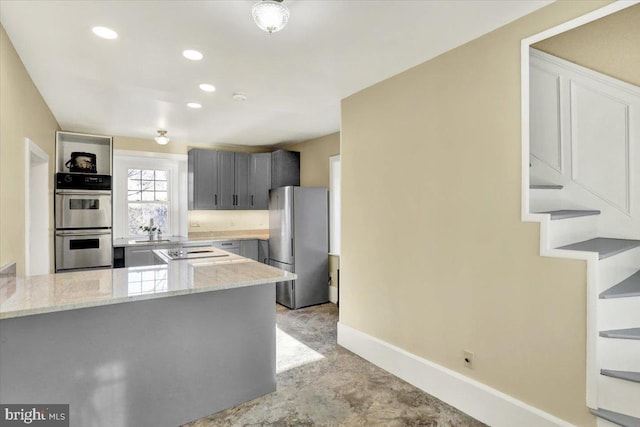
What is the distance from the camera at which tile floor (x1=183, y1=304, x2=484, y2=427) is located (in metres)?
2.18

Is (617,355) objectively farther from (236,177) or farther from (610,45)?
(236,177)

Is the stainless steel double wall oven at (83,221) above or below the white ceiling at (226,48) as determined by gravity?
below

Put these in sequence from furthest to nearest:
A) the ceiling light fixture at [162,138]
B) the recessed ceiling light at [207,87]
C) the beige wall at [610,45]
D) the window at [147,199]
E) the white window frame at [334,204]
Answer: the window at [147,199] → the white window frame at [334,204] → the ceiling light fixture at [162,138] → the recessed ceiling light at [207,87] → the beige wall at [610,45]

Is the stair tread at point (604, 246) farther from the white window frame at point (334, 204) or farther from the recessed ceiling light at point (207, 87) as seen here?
the white window frame at point (334, 204)

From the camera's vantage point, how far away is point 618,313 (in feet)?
5.71

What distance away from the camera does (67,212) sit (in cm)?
414

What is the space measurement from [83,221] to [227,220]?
2140 mm

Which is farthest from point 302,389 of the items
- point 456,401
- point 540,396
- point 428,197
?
point 428,197

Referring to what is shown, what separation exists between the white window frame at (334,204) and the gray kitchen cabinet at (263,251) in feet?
3.37

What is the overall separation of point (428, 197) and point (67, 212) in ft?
13.9

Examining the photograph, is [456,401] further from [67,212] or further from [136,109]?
[67,212]

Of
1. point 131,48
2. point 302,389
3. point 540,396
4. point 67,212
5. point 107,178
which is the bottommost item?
point 302,389

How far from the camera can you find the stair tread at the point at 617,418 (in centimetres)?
157

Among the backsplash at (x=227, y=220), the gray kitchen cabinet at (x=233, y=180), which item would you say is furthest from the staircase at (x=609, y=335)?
the backsplash at (x=227, y=220)
